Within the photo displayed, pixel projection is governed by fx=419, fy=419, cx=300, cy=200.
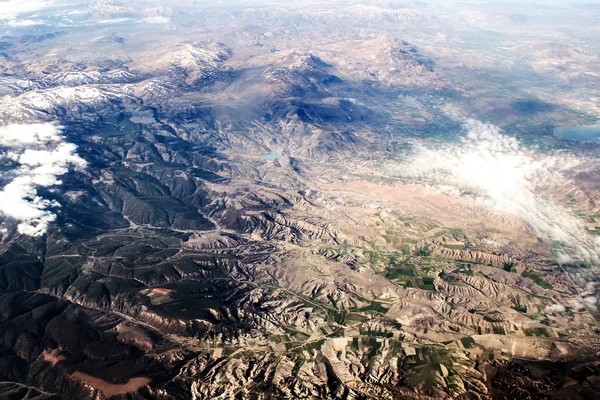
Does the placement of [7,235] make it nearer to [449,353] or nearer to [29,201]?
[29,201]

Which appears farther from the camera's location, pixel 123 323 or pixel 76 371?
pixel 123 323

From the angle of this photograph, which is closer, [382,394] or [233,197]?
[382,394]

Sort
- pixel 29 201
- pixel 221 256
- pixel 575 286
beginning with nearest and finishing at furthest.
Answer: pixel 575 286 → pixel 221 256 → pixel 29 201

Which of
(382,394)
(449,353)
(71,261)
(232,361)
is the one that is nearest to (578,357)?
(449,353)

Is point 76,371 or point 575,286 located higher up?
point 76,371

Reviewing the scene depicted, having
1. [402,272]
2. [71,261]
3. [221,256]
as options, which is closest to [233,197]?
[221,256]

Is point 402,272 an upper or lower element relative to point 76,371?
lower

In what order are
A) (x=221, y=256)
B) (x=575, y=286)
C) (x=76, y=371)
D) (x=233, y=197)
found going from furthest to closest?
1. (x=233, y=197)
2. (x=221, y=256)
3. (x=575, y=286)
4. (x=76, y=371)

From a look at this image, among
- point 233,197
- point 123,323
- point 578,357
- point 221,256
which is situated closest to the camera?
point 578,357

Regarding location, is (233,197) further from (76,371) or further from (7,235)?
(76,371)
